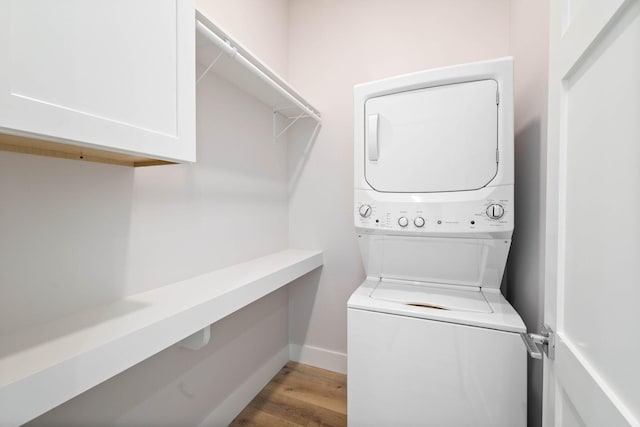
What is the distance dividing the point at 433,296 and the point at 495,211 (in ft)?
1.68

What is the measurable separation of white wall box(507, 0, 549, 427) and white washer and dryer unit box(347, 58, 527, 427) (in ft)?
0.39

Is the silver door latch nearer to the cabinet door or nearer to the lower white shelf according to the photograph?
the lower white shelf

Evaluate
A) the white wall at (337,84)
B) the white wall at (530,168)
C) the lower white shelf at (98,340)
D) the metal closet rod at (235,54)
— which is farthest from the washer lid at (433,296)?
the metal closet rod at (235,54)

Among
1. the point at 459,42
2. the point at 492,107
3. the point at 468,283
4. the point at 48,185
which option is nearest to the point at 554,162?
the point at 492,107

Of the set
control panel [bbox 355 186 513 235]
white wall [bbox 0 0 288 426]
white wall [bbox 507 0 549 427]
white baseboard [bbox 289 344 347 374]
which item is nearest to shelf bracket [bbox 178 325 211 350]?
white wall [bbox 0 0 288 426]

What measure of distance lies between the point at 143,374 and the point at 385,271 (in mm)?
1263

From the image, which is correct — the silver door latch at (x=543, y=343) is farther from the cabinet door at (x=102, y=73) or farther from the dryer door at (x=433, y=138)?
the cabinet door at (x=102, y=73)

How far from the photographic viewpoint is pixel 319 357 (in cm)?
214

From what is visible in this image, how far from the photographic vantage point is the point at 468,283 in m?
1.45

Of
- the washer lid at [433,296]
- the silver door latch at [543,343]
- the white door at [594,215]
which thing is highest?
the white door at [594,215]

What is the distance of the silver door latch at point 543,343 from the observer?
2.49 ft

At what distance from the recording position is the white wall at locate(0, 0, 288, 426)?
0.81 meters

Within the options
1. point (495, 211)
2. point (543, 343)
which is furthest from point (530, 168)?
point (543, 343)

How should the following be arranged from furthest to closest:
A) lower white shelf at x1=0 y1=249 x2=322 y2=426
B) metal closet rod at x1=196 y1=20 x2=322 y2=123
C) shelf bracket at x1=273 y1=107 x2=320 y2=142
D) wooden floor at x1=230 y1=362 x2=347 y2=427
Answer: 1. shelf bracket at x1=273 y1=107 x2=320 y2=142
2. wooden floor at x1=230 y1=362 x2=347 y2=427
3. metal closet rod at x1=196 y1=20 x2=322 y2=123
4. lower white shelf at x1=0 y1=249 x2=322 y2=426
